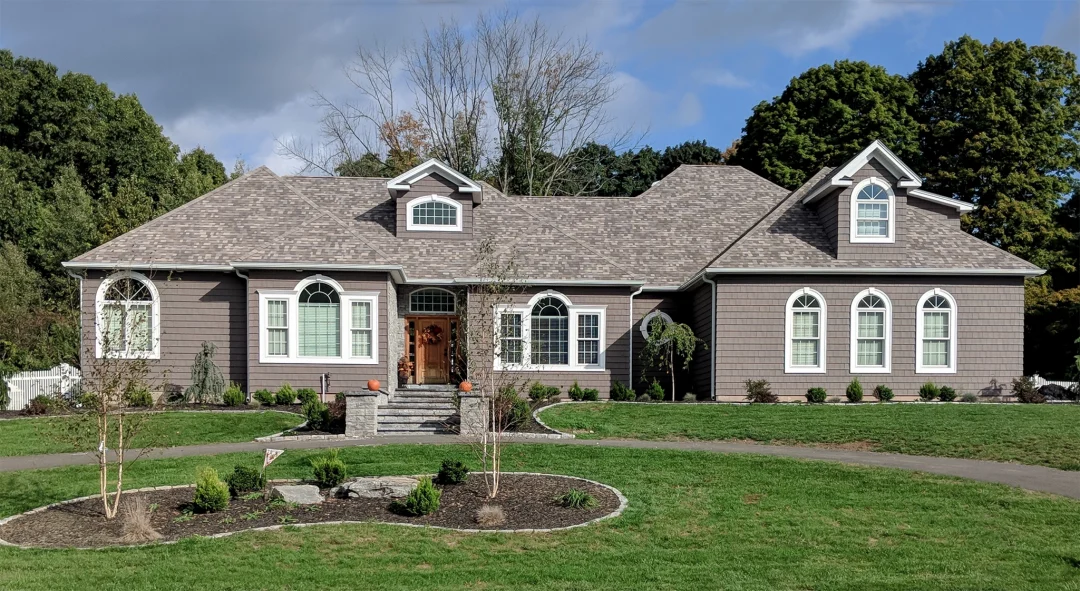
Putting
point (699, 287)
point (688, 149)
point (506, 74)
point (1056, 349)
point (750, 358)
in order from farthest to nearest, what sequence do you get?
point (688, 149), point (506, 74), point (1056, 349), point (699, 287), point (750, 358)

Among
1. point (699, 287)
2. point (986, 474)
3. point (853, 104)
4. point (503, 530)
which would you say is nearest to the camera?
point (503, 530)

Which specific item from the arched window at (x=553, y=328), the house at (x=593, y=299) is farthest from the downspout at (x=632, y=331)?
the arched window at (x=553, y=328)

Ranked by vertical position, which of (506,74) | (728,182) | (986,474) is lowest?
(986,474)

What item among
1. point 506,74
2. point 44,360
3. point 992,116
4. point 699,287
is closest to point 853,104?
point 992,116

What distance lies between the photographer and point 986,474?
1361cm

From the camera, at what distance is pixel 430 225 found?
25.4m

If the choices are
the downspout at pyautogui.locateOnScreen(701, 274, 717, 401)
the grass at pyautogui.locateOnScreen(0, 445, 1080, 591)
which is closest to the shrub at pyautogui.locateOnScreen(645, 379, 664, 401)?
the downspout at pyautogui.locateOnScreen(701, 274, 717, 401)

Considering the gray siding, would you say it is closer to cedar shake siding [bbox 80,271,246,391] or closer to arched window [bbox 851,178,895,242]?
cedar shake siding [bbox 80,271,246,391]

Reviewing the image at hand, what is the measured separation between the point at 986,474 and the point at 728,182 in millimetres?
17549

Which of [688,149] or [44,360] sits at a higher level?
[688,149]

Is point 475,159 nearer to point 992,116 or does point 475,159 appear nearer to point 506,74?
point 506,74

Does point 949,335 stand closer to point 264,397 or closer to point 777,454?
point 777,454

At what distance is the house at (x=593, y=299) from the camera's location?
22.0m

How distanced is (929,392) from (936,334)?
5.57 feet
